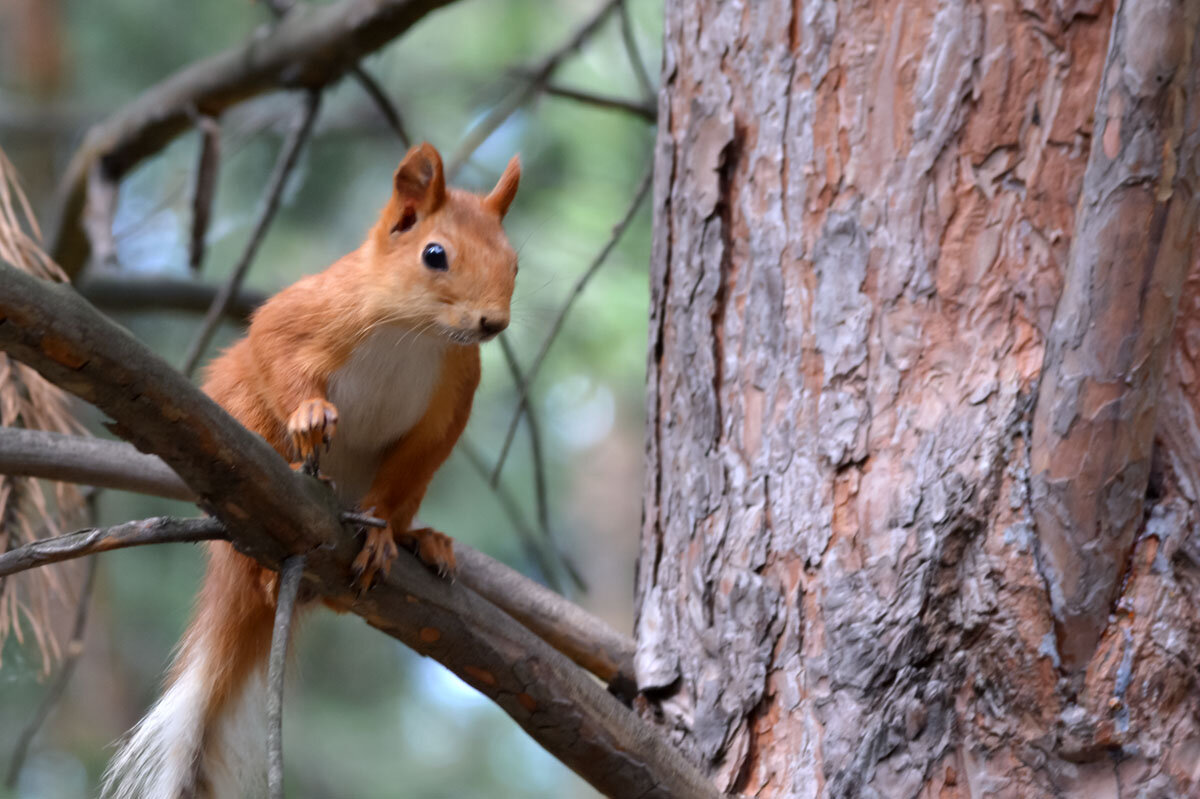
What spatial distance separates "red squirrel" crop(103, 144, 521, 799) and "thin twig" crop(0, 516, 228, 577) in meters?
0.41

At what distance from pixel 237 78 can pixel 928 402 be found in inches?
58.8

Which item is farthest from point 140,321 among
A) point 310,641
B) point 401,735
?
point 401,735

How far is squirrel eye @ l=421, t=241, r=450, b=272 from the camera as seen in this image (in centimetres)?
136

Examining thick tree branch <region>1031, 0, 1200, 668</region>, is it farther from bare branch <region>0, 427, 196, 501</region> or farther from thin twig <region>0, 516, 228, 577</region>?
bare branch <region>0, 427, 196, 501</region>

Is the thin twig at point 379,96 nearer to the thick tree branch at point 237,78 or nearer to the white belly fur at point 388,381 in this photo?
the thick tree branch at point 237,78

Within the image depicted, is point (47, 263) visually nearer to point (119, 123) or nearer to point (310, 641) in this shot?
point (119, 123)

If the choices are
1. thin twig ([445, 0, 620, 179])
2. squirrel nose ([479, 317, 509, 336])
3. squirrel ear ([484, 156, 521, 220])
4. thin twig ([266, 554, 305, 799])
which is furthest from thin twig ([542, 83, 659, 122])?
thin twig ([266, 554, 305, 799])

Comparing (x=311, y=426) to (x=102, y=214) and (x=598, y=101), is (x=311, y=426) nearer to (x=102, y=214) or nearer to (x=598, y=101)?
(x=598, y=101)

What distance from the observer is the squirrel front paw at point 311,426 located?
1.21 meters

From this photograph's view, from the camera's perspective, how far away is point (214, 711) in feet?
4.65

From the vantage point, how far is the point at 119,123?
2236mm

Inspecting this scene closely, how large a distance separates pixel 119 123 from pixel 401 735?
123 inches

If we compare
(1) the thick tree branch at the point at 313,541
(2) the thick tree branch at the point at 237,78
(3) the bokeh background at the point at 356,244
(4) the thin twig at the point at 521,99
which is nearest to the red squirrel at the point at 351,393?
(1) the thick tree branch at the point at 313,541

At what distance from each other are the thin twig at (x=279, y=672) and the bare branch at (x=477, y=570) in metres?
0.40
